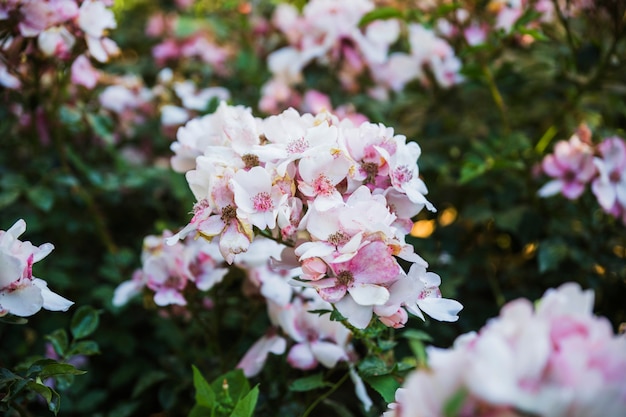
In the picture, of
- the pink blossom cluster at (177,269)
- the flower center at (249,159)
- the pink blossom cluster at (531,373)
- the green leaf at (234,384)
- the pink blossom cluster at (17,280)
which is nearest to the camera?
Answer: the pink blossom cluster at (531,373)

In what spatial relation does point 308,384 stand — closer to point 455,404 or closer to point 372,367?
point 372,367

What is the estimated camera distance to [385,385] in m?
0.95

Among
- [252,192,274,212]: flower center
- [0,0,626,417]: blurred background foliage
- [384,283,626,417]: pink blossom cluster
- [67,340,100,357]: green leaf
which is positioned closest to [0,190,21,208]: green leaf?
[0,0,626,417]: blurred background foliage

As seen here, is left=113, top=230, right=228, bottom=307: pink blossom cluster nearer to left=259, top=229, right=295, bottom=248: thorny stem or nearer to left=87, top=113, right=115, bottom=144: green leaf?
left=259, top=229, right=295, bottom=248: thorny stem

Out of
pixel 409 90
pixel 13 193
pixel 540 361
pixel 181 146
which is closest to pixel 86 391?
pixel 13 193

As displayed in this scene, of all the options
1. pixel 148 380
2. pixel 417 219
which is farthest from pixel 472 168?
pixel 148 380

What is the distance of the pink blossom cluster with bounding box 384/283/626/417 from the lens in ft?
1.70

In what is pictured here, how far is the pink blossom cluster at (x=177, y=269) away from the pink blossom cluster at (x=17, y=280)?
10.9 inches

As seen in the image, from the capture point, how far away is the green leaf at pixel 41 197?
146cm

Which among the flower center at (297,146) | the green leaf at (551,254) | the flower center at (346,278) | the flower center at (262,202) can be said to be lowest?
the green leaf at (551,254)

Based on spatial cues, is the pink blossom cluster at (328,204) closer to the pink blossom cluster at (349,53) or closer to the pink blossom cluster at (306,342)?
the pink blossom cluster at (306,342)

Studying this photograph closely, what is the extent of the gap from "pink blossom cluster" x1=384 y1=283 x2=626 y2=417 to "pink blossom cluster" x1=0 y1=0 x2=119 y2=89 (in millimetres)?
1056

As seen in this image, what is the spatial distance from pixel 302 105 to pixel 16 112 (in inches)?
32.1

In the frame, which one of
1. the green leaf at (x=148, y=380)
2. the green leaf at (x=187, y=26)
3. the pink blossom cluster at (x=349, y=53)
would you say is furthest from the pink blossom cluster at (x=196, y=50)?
the green leaf at (x=148, y=380)
